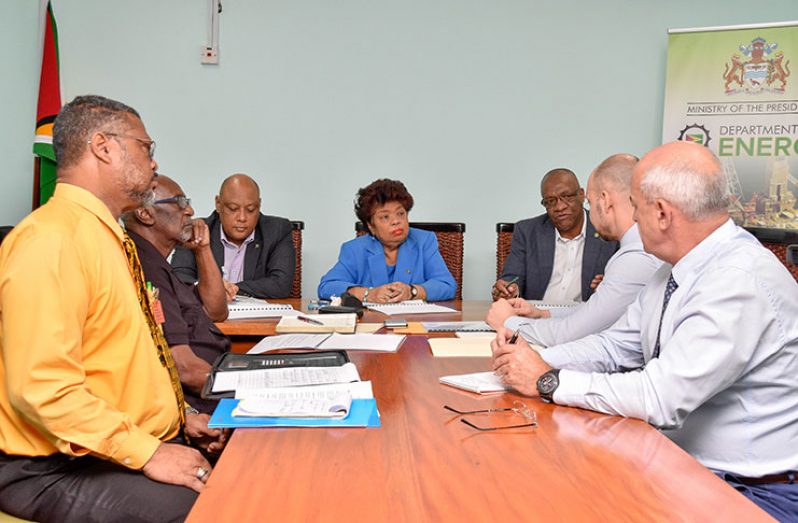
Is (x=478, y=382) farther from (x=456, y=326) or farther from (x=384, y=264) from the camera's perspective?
(x=384, y=264)

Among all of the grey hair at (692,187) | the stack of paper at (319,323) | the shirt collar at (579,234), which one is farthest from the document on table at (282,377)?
the shirt collar at (579,234)

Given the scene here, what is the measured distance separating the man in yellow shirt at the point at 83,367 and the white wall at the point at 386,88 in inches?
117

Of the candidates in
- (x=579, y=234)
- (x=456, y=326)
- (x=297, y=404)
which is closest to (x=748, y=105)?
(x=579, y=234)

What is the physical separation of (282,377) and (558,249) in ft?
8.06

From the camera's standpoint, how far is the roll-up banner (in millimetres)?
4152

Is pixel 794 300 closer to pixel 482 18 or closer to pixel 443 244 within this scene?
pixel 443 244

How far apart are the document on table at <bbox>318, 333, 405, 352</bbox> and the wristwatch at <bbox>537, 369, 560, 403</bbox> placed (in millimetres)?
621

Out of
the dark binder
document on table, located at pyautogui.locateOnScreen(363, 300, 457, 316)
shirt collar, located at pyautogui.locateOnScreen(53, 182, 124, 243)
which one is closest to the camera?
shirt collar, located at pyautogui.locateOnScreen(53, 182, 124, 243)

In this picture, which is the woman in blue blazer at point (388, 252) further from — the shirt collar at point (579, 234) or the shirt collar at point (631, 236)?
the shirt collar at point (631, 236)

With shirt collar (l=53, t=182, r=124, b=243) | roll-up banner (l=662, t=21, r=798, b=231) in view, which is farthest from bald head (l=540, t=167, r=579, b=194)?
shirt collar (l=53, t=182, r=124, b=243)

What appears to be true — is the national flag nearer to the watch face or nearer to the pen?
the pen

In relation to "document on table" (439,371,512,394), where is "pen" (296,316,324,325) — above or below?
below

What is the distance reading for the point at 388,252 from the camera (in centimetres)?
367

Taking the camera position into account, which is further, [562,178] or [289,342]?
[562,178]
